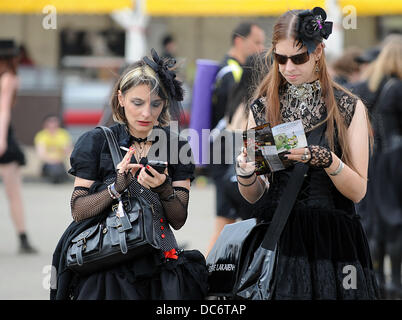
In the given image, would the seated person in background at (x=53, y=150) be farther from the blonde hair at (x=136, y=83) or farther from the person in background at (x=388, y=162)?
the blonde hair at (x=136, y=83)

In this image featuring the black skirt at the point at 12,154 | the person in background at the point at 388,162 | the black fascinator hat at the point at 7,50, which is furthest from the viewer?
the black fascinator hat at the point at 7,50

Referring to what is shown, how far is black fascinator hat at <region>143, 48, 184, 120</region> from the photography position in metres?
3.30

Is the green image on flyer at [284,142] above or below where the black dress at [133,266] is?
above

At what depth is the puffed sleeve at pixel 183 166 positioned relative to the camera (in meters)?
3.32

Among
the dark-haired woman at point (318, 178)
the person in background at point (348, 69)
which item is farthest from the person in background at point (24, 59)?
the dark-haired woman at point (318, 178)

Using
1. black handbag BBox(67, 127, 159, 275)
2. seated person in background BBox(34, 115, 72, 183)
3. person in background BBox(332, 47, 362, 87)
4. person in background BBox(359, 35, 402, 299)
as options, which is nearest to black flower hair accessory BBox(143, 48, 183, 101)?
black handbag BBox(67, 127, 159, 275)

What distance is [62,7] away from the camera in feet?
37.1

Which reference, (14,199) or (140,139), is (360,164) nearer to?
(140,139)

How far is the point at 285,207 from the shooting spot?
316 cm

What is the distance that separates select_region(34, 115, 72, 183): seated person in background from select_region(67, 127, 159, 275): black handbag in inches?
400

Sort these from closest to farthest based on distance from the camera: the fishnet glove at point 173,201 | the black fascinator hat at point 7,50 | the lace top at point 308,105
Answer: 1. the fishnet glove at point 173,201
2. the lace top at point 308,105
3. the black fascinator hat at point 7,50

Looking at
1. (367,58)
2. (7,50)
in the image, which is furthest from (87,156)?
(7,50)

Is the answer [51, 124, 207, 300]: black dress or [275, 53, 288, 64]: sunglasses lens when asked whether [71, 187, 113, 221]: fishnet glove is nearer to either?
[51, 124, 207, 300]: black dress

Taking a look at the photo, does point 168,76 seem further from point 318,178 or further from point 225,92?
point 225,92
